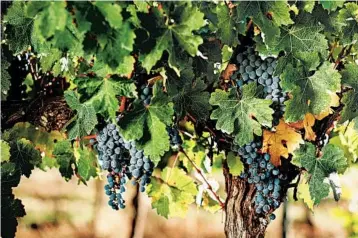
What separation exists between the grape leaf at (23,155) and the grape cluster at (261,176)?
49 centimetres

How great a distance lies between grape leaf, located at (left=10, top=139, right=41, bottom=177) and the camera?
147 cm

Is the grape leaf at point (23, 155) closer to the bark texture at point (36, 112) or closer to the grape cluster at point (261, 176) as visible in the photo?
the bark texture at point (36, 112)

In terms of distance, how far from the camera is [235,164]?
1.36m

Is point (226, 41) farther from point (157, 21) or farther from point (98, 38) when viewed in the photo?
point (98, 38)

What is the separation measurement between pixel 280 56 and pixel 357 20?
173mm

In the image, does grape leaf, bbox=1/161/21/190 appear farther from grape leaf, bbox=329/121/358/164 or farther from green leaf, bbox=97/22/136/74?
grape leaf, bbox=329/121/358/164

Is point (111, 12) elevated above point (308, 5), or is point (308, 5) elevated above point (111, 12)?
point (308, 5)

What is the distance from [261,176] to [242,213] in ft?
0.46

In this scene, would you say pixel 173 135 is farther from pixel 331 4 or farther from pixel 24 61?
pixel 24 61

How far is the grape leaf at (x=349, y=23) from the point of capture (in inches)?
49.6

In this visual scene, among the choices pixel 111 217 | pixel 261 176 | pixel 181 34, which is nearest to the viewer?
pixel 181 34

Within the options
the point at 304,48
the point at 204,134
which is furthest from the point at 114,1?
the point at 204,134

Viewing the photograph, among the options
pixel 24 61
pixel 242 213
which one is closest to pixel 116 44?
pixel 242 213

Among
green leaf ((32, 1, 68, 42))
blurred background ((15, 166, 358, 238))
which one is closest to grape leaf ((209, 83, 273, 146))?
green leaf ((32, 1, 68, 42))
